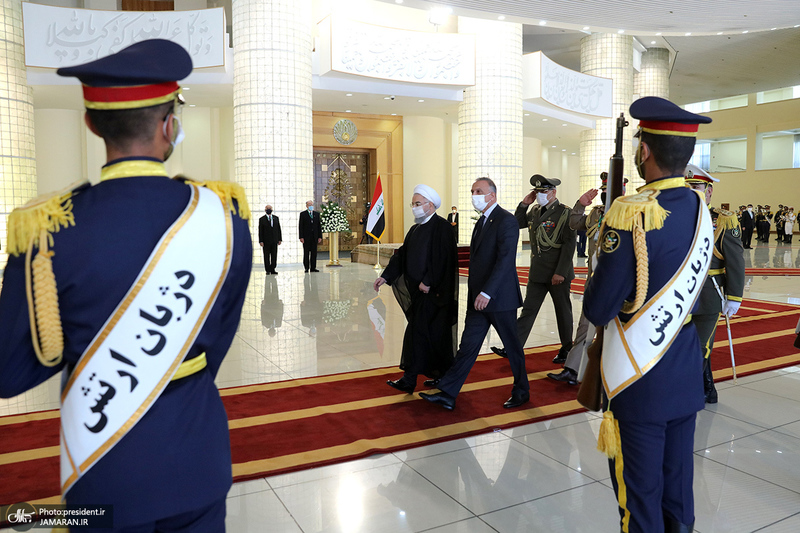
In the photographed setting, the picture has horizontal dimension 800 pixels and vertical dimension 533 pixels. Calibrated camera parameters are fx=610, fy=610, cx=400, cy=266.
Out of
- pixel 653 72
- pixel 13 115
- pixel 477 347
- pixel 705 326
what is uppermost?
pixel 653 72

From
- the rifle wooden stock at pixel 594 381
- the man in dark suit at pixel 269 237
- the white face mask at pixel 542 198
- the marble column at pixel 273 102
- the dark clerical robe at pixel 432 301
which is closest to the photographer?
the rifle wooden stock at pixel 594 381

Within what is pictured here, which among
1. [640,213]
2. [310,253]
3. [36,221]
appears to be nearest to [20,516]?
[36,221]

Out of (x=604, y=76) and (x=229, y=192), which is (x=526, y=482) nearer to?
(x=229, y=192)

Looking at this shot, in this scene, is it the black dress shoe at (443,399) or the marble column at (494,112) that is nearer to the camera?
the black dress shoe at (443,399)

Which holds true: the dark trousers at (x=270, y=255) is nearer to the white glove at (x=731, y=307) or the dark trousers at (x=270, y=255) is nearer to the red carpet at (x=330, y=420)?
the red carpet at (x=330, y=420)

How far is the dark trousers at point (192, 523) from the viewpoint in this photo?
118 centimetres

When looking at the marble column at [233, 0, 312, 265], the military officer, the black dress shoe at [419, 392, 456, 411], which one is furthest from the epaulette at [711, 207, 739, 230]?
the marble column at [233, 0, 312, 265]

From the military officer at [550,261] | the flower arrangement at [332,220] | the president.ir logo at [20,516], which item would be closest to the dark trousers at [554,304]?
the military officer at [550,261]

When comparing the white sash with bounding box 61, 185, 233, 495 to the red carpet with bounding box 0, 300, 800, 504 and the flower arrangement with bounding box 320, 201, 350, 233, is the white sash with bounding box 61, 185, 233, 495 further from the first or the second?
the flower arrangement with bounding box 320, 201, 350, 233

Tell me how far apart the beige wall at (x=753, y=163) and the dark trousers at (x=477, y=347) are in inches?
1137

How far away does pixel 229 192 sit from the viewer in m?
1.32

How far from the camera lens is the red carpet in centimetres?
284

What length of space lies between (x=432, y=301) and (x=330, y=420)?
1.01 metres

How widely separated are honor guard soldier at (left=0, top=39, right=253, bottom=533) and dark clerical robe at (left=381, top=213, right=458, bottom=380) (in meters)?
2.68
